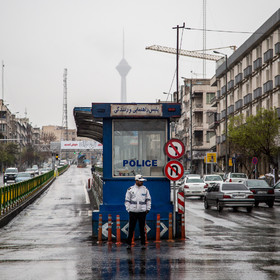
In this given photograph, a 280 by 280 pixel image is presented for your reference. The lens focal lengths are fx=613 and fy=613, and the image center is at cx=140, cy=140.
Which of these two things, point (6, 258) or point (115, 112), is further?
point (115, 112)

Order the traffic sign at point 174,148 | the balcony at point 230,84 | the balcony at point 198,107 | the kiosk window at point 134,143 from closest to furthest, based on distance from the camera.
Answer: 1. the traffic sign at point 174,148
2. the kiosk window at point 134,143
3. the balcony at point 230,84
4. the balcony at point 198,107

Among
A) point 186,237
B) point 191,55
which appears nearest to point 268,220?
point 186,237

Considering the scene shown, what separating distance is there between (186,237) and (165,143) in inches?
102

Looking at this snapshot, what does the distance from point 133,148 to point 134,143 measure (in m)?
0.14

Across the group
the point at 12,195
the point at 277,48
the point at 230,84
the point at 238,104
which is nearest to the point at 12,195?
the point at 12,195

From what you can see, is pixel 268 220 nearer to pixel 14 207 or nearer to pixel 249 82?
pixel 14 207

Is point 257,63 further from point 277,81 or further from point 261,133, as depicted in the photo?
point 261,133

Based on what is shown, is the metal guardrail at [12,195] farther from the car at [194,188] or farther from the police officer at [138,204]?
the car at [194,188]

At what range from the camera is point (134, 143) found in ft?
54.7

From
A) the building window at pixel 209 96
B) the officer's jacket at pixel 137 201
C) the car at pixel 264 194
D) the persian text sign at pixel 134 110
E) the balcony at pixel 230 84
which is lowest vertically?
the car at pixel 264 194

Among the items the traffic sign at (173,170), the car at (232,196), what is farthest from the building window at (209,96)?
the traffic sign at (173,170)

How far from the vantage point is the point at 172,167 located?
16.2 m

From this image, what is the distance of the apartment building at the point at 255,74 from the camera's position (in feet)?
182

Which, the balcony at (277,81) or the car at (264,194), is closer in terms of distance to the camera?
the car at (264,194)
